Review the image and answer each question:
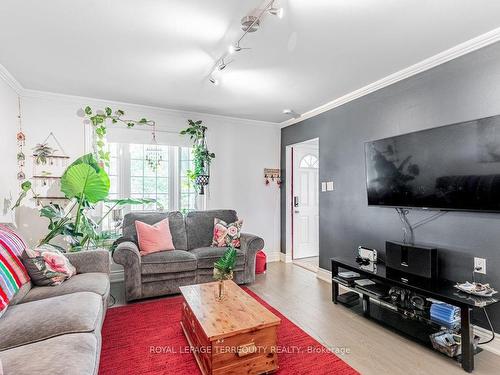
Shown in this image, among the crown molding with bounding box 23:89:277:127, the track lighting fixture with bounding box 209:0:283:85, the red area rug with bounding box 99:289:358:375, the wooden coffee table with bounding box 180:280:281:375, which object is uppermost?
the crown molding with bounding box 23:89:277:127

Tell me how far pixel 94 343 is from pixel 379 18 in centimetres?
278

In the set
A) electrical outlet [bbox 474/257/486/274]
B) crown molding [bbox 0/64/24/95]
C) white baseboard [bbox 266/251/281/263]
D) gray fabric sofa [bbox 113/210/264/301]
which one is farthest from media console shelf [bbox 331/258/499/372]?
crown molding [bbox 0/64/24/95]

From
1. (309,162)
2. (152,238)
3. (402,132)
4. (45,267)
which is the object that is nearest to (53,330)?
(45,267)

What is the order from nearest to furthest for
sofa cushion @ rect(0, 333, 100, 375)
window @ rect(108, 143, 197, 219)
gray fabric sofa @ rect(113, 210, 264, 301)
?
sofa cushion @ rect(0, 333, 100, 375) → gray fabric sofa @ rect(113, 210, 264, 301) → window @ rect(108, 143, 197, 219)

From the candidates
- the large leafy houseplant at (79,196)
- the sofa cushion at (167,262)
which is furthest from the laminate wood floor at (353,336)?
the large leafy houseplant at (79,196)

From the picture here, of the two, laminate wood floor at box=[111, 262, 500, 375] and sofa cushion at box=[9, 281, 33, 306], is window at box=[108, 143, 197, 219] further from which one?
sofa cushion at box=[9, 281, 33, 306]

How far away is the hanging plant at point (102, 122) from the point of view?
382 cm

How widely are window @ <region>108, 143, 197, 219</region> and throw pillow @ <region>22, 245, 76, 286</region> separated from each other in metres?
1.74

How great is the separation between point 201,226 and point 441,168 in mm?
2912

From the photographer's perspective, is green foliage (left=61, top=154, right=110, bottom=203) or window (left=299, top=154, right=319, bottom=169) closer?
green foliage (left=61, top=154, right=110, bottom=203)

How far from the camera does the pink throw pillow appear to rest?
3363 mm

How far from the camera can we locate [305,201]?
515 cm

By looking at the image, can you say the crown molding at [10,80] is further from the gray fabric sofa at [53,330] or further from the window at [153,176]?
the gray fabric sofa at [53,330]

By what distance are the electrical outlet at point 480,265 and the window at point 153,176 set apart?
3546mm
